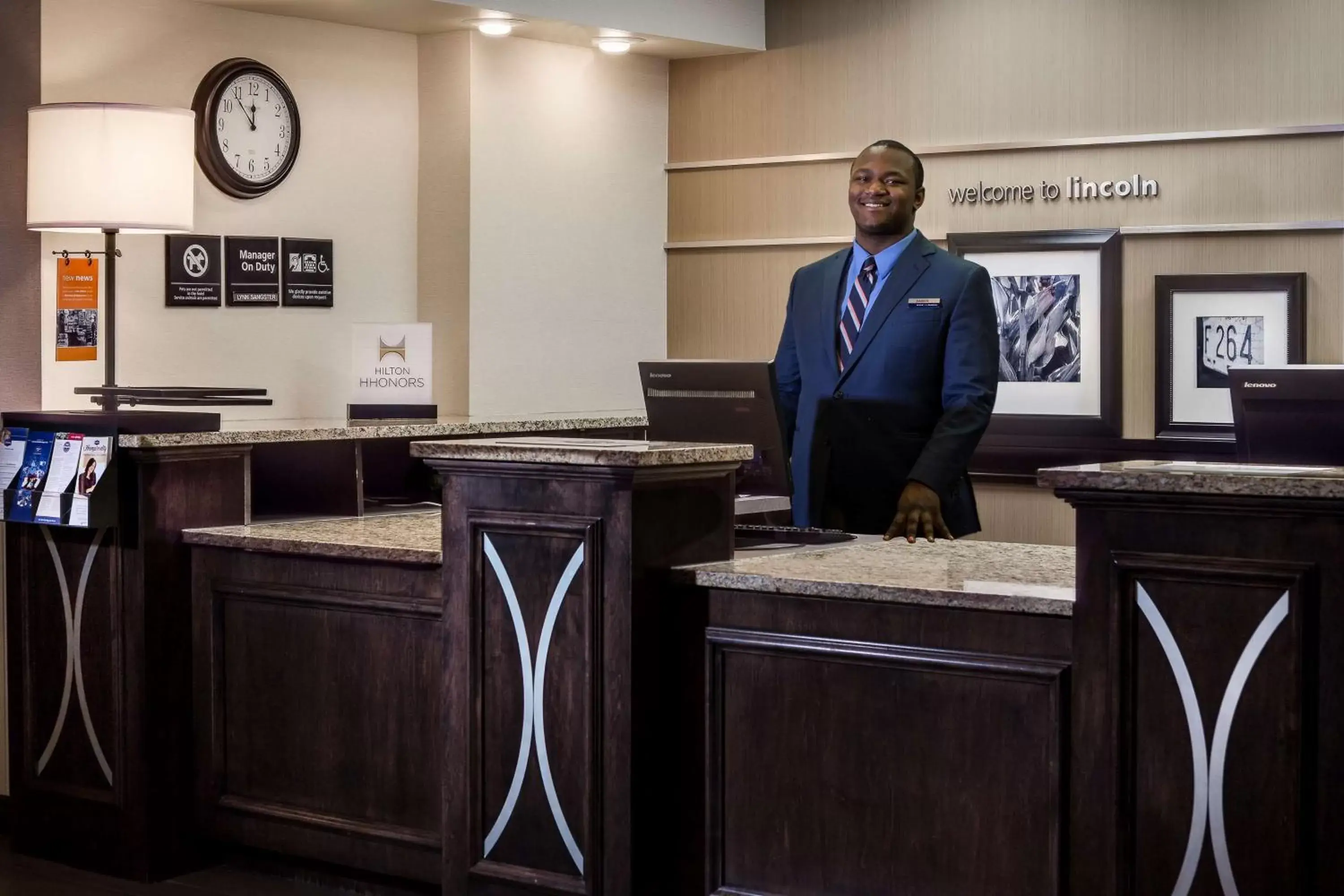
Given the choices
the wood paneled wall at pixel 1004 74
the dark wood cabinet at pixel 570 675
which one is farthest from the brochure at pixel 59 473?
the wood paneled wall at pixel 1004 74

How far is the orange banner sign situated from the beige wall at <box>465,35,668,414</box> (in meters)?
1.48

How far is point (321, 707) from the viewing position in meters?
3.92

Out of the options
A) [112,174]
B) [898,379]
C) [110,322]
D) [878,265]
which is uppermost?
[112,174]

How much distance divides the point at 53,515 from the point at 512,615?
1496mm

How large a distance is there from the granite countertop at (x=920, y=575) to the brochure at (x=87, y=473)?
66.0 inches

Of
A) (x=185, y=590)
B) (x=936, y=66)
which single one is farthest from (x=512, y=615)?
(x=936, y=66)

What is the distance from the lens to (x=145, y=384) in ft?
17.1

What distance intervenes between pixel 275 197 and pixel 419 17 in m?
0.83

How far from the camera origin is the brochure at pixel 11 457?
4.22m

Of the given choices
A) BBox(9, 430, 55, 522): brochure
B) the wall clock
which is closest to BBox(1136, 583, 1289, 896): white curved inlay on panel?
BBox(9, 430, 55, 522): brochure

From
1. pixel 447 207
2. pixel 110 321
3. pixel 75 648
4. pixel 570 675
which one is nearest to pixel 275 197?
pixel 447 207

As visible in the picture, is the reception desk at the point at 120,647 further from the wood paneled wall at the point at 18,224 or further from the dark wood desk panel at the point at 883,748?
the dark wood desk panel at the point at 883,748

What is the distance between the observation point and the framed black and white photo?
5270 mm

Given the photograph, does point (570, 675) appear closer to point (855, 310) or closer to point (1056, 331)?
point (855, 310)
